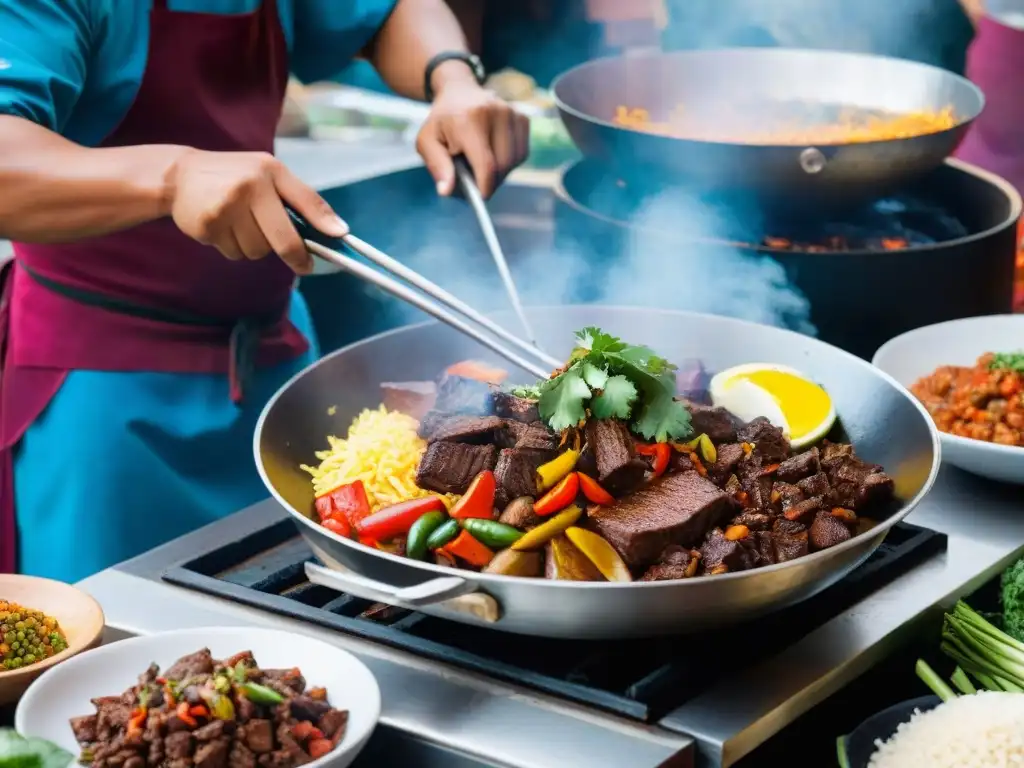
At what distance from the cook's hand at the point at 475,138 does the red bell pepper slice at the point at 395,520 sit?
2.79 feet

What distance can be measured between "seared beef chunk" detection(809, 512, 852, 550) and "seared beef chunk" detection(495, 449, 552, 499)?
0.42 metres

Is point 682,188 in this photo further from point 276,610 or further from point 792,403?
point 276,610

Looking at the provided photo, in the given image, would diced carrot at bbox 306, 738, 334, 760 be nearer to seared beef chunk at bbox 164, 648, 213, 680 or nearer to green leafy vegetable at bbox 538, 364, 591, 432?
seared beef chunk at bbox 164, 648, 213, 680

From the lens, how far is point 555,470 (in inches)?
72.6

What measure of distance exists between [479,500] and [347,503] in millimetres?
238

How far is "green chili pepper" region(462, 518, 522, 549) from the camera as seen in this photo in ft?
5.77

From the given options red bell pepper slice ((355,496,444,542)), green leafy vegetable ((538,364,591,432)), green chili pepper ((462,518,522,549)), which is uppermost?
green leafy vegetable ((538,364,591,432))

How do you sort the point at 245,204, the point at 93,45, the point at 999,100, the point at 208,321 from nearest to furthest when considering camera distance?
the point at 245,204, the point at 93,45, the point at 208,321, the point at 999,100

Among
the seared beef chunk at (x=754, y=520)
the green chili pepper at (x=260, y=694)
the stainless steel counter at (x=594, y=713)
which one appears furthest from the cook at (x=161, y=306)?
the green chili pepper at (x=260, y=694)

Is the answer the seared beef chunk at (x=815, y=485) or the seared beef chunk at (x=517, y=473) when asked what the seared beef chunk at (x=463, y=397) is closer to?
the seared beef chunk at (x=517, y=473)

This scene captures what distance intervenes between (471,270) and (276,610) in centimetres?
204

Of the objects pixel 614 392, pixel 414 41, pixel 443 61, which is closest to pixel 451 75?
pixel 443 61

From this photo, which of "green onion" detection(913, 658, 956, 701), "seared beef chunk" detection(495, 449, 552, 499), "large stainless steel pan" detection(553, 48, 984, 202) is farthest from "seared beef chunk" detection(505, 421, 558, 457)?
"large stainless steel pan" detection(553, 48, 984, 202)

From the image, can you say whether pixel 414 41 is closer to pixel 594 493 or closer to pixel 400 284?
pixel 400 284
